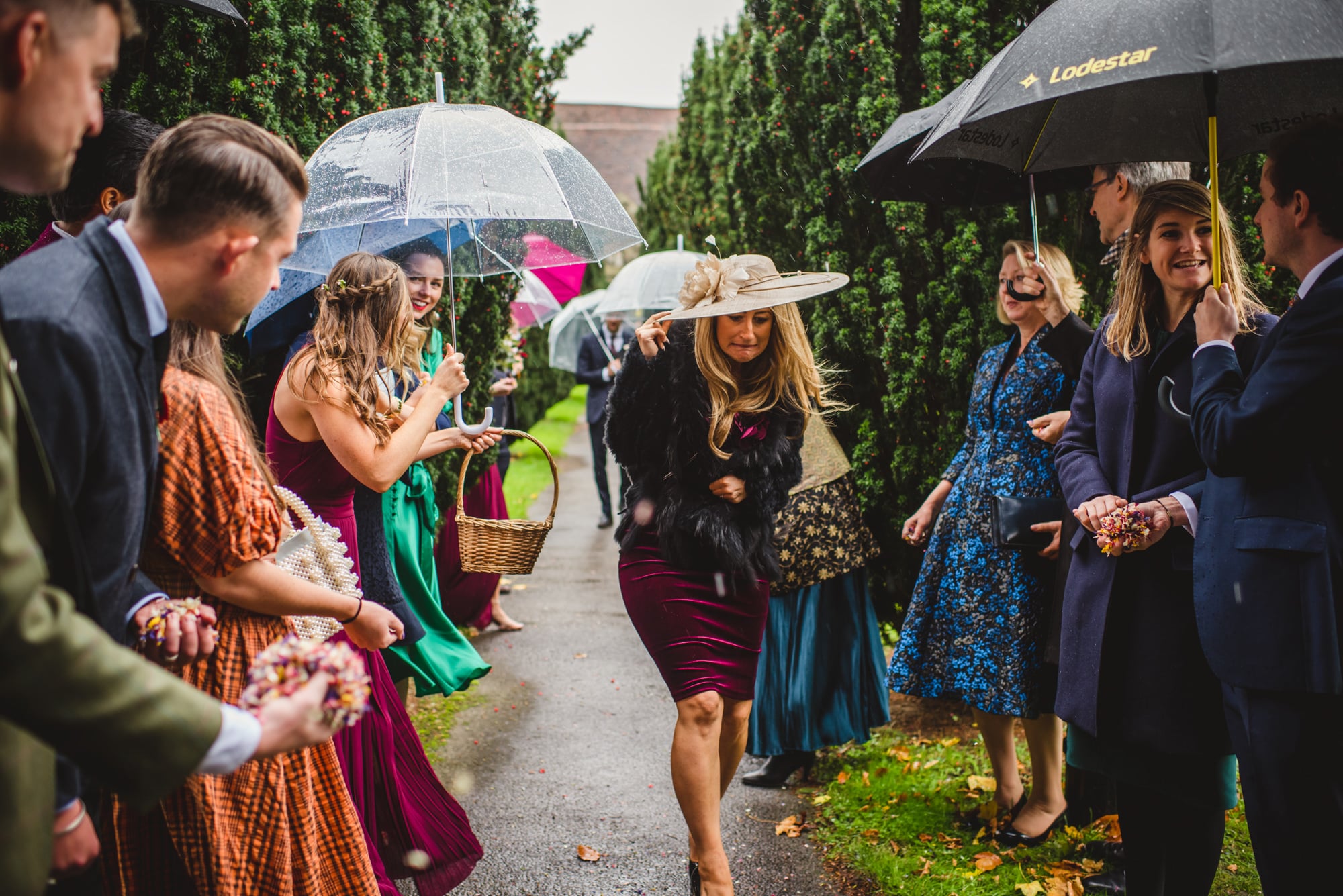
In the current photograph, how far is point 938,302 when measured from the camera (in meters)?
4.77

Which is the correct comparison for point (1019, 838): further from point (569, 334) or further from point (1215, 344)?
point (569, 334)

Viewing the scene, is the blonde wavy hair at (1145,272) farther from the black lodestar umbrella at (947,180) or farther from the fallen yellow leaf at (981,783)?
the fallen yellow leaf at (981,783)

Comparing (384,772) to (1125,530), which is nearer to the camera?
(1125,530)

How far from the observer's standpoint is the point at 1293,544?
2.29 meters

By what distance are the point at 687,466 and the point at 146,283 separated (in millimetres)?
2084

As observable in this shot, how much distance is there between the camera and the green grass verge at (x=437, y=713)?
487cm

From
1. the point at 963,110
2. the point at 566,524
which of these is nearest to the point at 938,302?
the point at 963,110

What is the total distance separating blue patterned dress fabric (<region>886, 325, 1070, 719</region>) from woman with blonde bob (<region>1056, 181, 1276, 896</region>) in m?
0.53

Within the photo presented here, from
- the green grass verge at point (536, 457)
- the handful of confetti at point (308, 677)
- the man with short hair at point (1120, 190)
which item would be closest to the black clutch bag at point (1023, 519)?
the man with short hair at point (1120, 190)

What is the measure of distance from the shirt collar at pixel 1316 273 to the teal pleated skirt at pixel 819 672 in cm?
251

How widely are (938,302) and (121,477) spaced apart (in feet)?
13.2

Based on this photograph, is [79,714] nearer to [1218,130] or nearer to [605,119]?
[1218,130]

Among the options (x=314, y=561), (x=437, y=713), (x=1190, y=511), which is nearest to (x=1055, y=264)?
(x=1190, y=511)

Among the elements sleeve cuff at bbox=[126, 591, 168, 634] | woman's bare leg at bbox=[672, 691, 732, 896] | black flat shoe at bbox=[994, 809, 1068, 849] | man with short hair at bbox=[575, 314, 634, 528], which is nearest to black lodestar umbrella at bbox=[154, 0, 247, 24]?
sleeve cuff at bbox=[126, 591, 168, 634]
